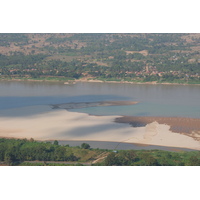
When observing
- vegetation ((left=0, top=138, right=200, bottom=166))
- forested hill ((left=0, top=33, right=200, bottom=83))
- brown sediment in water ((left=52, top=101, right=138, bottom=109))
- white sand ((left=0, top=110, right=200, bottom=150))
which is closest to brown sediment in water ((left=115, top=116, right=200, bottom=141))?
white sand ((left=0, top=110, right=200, bottom=150))

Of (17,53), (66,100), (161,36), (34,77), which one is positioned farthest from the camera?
(161,36)

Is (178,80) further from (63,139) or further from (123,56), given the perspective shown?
(63,139)

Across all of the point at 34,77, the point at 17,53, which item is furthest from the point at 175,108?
the point at 17,53

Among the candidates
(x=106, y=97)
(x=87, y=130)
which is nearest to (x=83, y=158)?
(x=87, y=130)

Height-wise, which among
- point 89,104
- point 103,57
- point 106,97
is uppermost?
point 103,57

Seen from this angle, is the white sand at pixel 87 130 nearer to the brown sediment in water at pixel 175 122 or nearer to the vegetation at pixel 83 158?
the brown sediment in water at pixel 175 122

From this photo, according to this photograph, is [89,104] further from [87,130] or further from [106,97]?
[87,130]

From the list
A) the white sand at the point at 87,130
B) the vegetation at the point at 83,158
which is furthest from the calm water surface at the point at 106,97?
the vegetation at the point at 83,158
